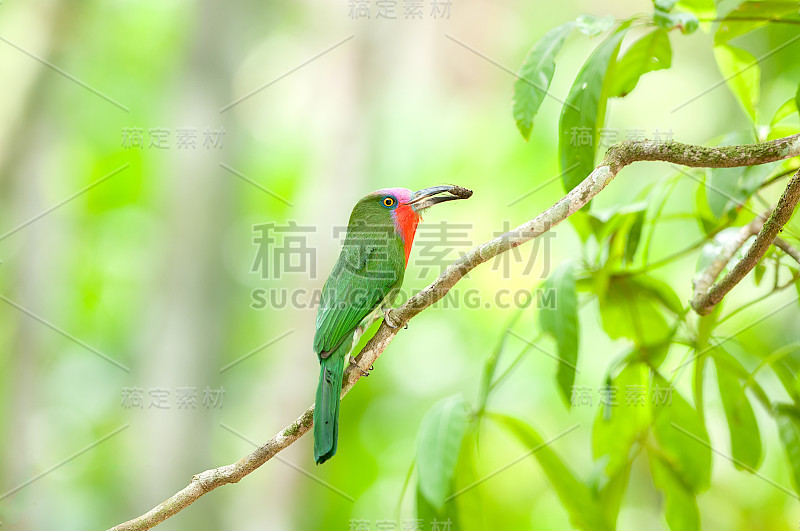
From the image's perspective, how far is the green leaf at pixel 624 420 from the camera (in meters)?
2.46

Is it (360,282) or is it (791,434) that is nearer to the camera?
(791,434)

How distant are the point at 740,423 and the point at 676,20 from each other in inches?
55.1

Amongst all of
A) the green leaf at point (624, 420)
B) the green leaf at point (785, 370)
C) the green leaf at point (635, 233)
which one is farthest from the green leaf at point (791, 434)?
the green leaf at point (635, 233)

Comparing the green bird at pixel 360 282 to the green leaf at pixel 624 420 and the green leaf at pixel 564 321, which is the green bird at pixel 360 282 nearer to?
the green leaf at pixel 564 321

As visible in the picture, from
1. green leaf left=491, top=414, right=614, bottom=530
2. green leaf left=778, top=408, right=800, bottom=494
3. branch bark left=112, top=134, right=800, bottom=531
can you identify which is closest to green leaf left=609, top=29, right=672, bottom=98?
branch bark left=112, top=134, right=800, bottom=531

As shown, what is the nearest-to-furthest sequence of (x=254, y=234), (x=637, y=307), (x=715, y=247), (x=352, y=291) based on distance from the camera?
(x=715, y=247)
(x=637, y=307)
(x=352, y=291)
(x=254, y=234)

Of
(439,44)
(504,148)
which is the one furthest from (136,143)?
(504,148)

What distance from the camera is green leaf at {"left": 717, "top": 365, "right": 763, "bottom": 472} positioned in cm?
237

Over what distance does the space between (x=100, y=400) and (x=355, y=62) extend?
4107 mm

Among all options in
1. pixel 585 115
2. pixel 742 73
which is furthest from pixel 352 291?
pixel 742 73

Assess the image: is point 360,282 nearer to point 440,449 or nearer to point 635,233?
point 440,449

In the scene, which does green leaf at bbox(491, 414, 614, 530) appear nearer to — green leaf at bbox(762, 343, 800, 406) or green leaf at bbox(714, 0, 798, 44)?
green leaf at bbox(762, 343, 800, 406)

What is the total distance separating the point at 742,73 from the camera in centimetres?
228

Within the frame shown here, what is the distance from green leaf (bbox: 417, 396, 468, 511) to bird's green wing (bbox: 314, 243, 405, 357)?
1.98 ft
